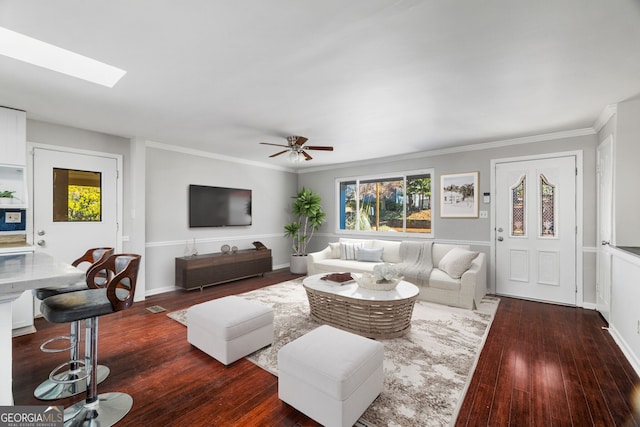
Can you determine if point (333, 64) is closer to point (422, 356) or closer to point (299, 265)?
point (422, 356)

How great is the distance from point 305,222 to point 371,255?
2.31 meters

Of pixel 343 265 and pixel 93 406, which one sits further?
pixel 343 265

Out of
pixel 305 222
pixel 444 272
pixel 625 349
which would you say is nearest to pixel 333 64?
pixel 444 272

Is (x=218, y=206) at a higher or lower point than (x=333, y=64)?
lower

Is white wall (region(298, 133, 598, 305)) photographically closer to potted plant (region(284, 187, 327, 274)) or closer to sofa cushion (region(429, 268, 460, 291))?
potted plant (region(284, 187, 327, 274))

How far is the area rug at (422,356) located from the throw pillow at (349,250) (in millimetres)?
1532

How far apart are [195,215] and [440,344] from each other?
4.43 meters

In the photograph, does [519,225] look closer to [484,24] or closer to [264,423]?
[484,24]

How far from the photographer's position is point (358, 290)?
3.35 metres

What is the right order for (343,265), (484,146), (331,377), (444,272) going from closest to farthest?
(331,377) → (444,272) → (484,146) → (343,265)

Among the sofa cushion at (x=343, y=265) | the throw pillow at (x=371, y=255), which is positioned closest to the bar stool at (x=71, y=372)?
the sofa cushion at (x=343, y=265)

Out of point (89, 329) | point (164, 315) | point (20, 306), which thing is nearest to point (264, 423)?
point (89, 329)

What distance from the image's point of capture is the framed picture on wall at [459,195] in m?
4.88

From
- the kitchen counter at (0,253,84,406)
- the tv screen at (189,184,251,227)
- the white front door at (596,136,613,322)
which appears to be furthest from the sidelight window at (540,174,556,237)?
the kitchen counter at (0,253,84,406)
